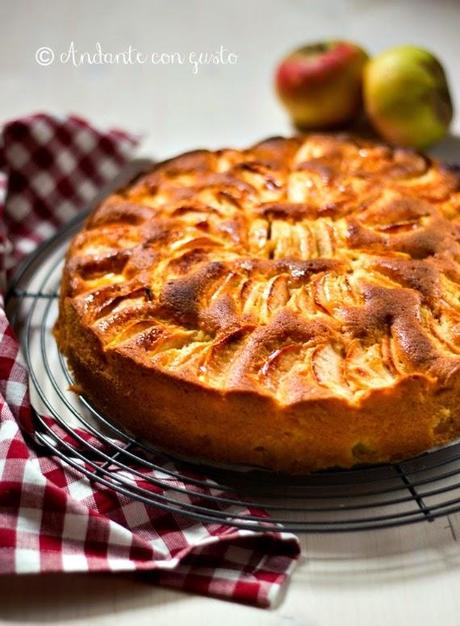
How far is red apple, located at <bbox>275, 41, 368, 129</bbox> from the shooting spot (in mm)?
4020

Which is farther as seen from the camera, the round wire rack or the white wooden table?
the round wire rack

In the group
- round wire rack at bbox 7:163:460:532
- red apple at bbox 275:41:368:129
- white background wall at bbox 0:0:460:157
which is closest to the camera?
round wire rack at bbox 7:163:460:532

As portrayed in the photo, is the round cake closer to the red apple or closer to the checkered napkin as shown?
the checkered napkin

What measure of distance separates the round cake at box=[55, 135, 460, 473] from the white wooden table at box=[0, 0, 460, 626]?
0.31 m

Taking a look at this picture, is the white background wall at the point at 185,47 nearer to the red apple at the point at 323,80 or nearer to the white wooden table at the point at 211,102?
the white wooden table at the point at 211,102

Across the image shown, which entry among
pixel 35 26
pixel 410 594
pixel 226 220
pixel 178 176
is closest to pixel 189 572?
pixel 410 594

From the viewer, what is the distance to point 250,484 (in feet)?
8.31

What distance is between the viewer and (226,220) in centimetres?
304

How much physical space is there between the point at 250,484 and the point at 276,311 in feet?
1.65

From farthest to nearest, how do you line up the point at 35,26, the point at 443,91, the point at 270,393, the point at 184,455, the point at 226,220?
the point at 35,26, the point at 443,91, the point at 226,220, the point at 184,455, the point at 270,393

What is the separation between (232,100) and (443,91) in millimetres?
1123

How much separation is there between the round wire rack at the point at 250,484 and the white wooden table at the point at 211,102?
0.28 feet

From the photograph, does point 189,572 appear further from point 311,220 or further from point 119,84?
point 119,84

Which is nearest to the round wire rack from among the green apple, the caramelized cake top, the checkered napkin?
the checkered napkin
